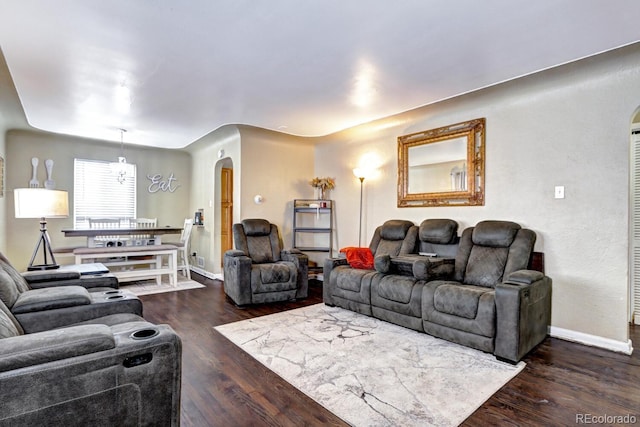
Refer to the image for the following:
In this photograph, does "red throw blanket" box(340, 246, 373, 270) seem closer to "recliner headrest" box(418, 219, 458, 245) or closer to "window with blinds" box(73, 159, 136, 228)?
"recliner headrest" box(418, 219, 458, 245)

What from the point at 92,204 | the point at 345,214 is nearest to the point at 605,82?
the point at 345,214

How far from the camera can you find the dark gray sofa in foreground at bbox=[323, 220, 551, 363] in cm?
265

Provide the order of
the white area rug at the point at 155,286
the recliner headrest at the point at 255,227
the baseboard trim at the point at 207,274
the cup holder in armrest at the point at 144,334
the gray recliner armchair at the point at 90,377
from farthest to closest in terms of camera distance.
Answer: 1. the baseboard trim at the point at 207,274
2. the white area rug at the point at 155,286
3. the recliner headrest at the point at 255,227
4. the cup holder in armrest at the point at 144,334
5. the gray recliner armchair at the point at 90,377

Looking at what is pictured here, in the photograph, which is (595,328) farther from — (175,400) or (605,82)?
(175,400)

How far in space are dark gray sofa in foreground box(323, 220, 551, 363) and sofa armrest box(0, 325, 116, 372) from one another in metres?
2.61

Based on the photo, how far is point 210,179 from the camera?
629 centimetres

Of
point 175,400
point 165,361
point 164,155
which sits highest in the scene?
point 164,155

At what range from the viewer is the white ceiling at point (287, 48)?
84.2 inches

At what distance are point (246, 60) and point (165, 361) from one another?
2433 millimetres

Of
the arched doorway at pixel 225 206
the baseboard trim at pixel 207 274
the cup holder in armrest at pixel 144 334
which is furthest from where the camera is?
the arched doorway at pixel 225 206

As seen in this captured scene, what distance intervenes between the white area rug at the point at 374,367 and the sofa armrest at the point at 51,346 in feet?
4.44

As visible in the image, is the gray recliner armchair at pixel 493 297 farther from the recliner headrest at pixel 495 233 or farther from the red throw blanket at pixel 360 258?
the red throw blanket at pixel 360 258

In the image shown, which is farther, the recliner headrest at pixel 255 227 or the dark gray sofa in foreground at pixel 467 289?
the recliner headrest at pixel 255 227

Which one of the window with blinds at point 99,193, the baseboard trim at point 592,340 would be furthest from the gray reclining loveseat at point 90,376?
the window with blinds at point 99,193
